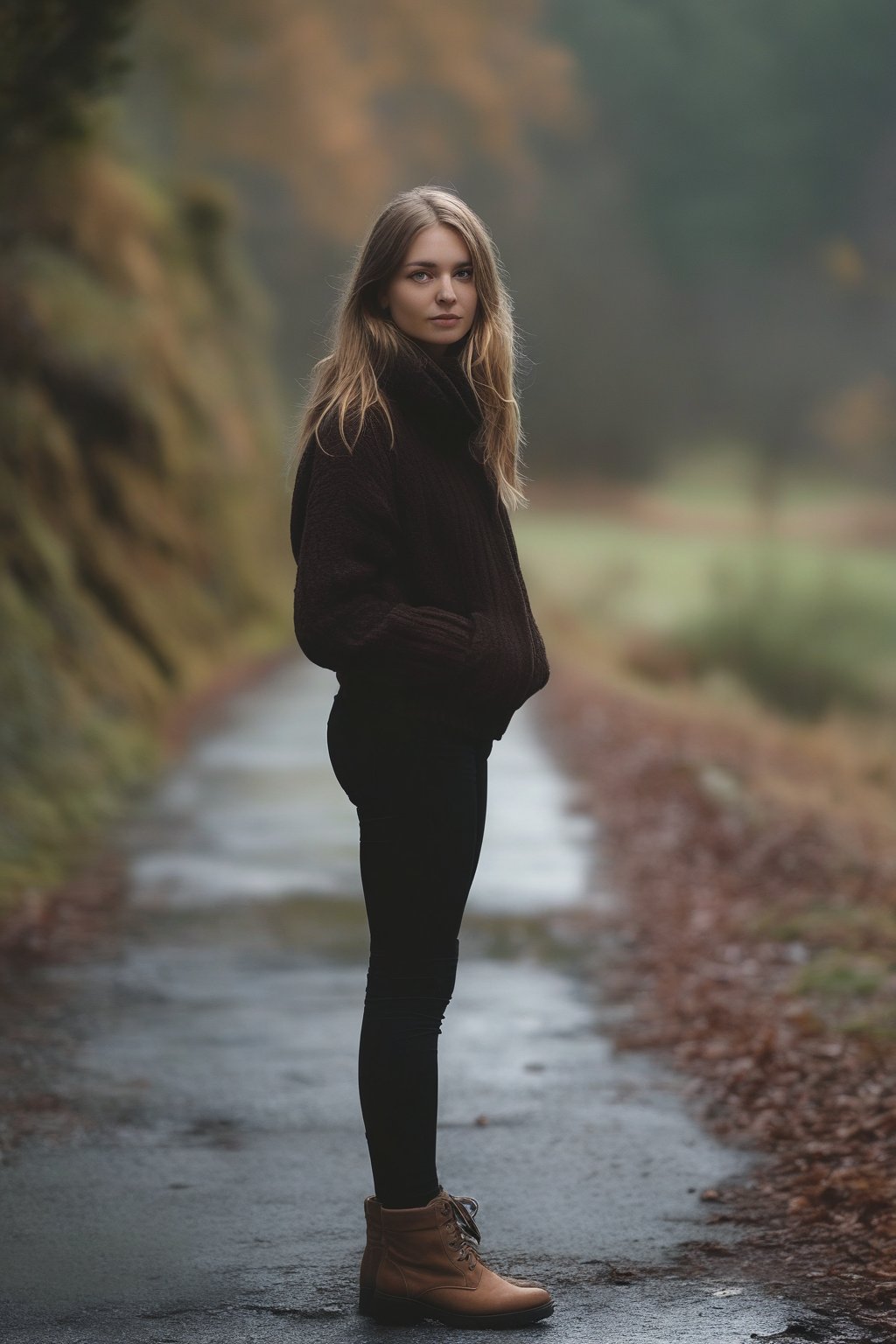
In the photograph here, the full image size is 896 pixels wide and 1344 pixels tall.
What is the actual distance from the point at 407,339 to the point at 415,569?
530 millimetres

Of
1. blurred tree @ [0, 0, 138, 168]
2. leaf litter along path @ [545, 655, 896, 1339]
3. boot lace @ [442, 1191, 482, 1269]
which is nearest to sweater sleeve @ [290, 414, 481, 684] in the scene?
boot lace @ [442, 1191, 482, 1269]

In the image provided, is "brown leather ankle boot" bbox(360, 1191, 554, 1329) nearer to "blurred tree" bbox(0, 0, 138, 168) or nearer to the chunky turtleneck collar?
the chunky turtleneck collar

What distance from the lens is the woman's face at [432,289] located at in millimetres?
3504

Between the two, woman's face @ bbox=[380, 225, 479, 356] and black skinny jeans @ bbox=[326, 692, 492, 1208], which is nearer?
black skinny jeans @ bbox=[326, 692, 492, 1208]

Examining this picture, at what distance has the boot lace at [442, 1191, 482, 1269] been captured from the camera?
346 centimetres

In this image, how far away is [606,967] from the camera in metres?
7.15

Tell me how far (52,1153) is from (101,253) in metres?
16.0

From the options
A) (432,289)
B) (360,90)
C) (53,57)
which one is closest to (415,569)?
(432,289)

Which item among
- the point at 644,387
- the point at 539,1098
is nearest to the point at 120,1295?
the point at 539,1098

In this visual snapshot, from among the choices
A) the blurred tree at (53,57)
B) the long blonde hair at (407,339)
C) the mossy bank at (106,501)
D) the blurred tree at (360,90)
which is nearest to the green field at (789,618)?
the mossy bank at (106,501)

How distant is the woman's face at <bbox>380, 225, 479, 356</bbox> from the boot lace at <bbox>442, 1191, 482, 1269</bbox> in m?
1.90

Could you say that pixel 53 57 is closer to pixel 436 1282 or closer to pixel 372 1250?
pixel 372 1250

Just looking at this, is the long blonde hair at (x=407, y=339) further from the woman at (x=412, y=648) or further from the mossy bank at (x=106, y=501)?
the mossy bank at (x=106, y=501)

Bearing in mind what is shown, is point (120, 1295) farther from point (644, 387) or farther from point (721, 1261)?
point (644, 387)
